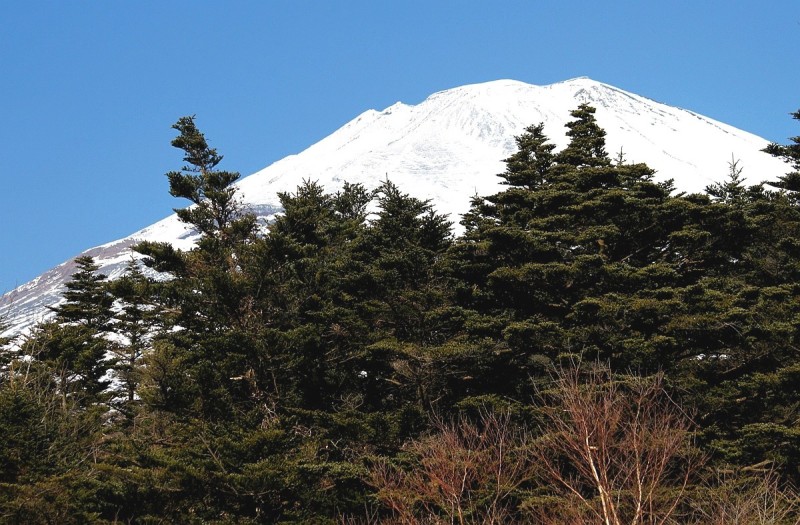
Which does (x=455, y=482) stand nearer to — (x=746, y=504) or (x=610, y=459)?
(x=610, y=459)

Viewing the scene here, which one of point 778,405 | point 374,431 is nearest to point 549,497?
point 374,431

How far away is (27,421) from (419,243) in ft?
44.4

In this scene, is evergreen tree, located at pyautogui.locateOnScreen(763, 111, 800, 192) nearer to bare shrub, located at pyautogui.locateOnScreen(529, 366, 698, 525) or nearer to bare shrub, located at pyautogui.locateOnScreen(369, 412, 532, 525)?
bare shrub, located at pyautogui.locateOnScreen(529, 366, 698, 525)

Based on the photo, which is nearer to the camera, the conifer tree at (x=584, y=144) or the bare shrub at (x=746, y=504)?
the bare shrub at (x=746, y=504)

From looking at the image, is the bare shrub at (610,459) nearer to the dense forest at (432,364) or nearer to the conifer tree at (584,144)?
the dense forest at (432,364)

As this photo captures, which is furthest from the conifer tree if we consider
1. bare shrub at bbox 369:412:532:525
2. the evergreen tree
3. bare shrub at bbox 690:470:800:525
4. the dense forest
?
bare shrub at bbox 690:470:800:525

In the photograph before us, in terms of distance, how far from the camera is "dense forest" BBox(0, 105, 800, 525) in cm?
1658

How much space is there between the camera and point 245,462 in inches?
683

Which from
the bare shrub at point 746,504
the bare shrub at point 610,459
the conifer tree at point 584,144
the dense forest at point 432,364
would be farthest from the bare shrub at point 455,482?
the conifer tree at point 584,144

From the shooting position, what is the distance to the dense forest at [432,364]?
16.6m

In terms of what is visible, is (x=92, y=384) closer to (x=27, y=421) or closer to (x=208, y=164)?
(x=208, y=164)

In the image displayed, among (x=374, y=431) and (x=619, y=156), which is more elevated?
(x=619, y=156)

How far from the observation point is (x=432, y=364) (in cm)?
2162

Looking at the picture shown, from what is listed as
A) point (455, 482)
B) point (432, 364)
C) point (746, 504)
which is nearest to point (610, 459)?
point (746, 504)
